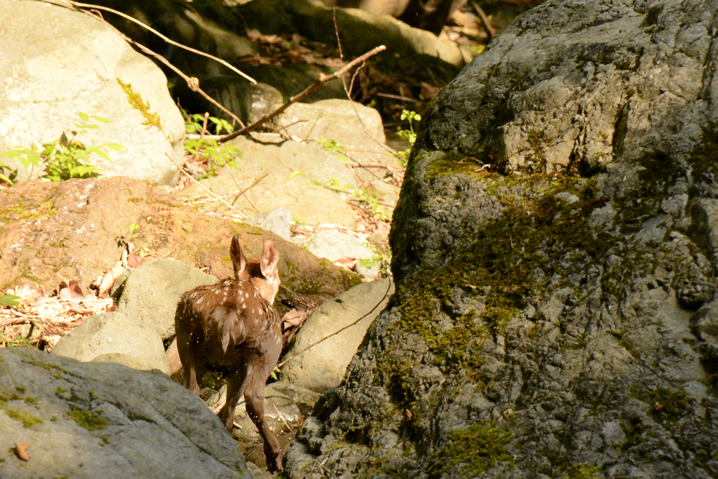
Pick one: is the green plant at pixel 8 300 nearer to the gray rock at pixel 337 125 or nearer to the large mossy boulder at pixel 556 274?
the large mossy boulder at pixel 556 274

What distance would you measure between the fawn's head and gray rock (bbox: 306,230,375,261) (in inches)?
101

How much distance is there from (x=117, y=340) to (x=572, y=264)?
3.63 m

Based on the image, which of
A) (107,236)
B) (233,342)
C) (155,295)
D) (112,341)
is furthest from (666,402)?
(107,236)

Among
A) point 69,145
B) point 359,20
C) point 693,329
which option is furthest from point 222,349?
point 359,20

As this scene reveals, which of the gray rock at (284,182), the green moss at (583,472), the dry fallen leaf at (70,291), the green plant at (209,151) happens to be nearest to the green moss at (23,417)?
the green moss at (583,472)

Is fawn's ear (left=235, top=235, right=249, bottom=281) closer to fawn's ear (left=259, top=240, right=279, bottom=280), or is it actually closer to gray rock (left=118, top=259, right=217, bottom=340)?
fawn's ear (left=259, top=240, right=279, bottom=280)

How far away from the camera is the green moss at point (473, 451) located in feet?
7.18

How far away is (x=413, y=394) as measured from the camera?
2.68m

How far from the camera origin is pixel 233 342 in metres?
4.02

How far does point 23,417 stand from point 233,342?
2.14 metres

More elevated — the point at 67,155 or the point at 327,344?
the point at 67,155

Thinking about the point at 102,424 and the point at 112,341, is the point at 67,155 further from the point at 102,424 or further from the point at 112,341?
the point at 102,424

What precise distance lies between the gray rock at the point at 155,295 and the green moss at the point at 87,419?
11.0 ft

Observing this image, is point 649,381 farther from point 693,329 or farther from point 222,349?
point 222,349
